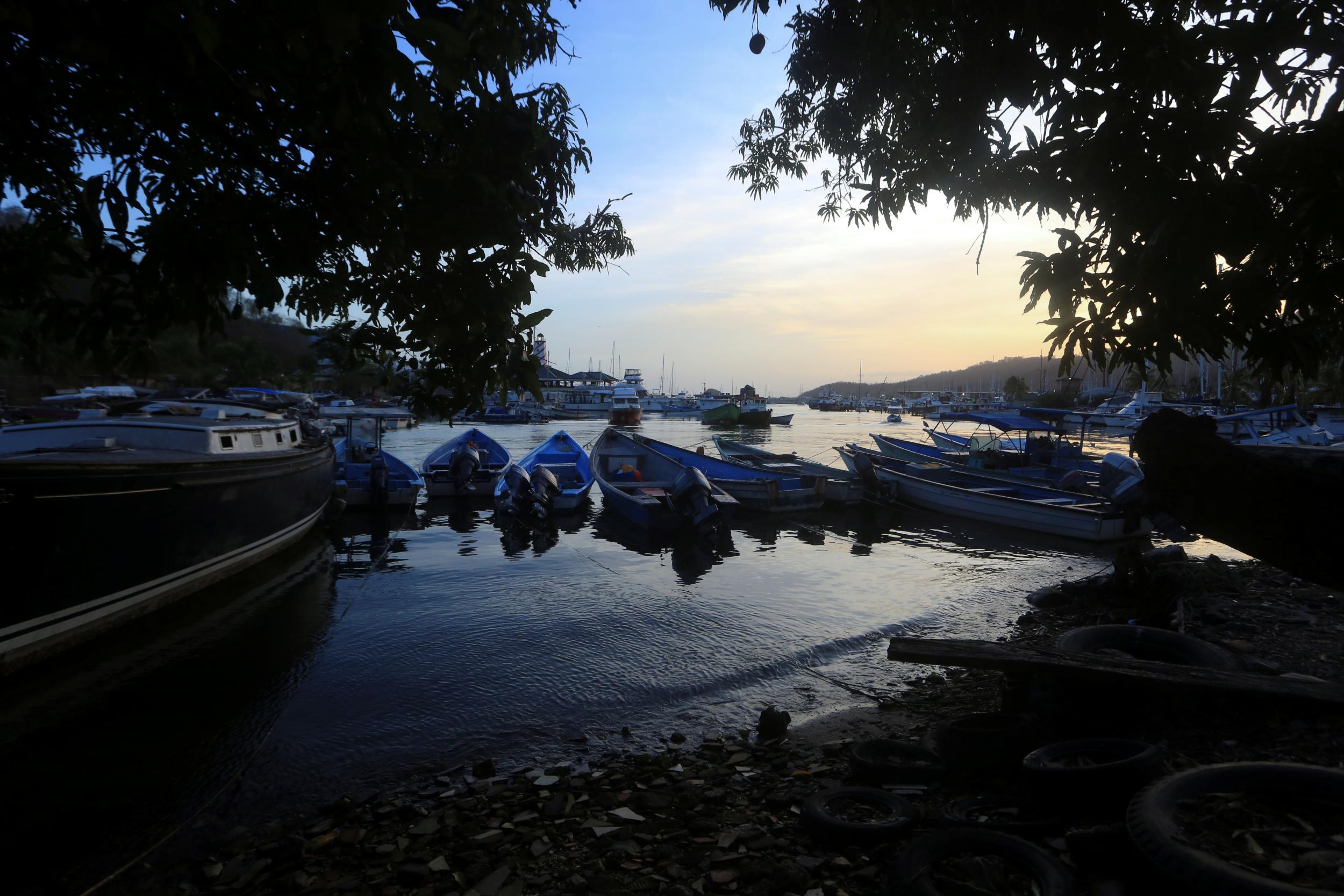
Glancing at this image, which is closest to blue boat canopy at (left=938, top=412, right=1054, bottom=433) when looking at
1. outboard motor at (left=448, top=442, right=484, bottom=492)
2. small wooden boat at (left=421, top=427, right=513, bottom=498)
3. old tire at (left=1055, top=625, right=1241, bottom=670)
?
small wooden boat at (left=421, top=427, right=513, bottom=498)

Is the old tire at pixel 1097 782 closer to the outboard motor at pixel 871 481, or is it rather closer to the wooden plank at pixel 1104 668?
the wooden plank at pixel 1104 668

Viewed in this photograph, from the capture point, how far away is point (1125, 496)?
647 inches

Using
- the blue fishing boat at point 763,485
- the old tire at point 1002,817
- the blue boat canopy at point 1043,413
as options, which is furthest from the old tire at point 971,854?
the blue boat canopy at point 1043,413

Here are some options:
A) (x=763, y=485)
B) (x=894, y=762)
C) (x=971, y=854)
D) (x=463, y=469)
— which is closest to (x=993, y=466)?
(x=763, y=485)

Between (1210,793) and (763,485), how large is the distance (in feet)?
54.7

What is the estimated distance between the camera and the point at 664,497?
→ 59.7 ft

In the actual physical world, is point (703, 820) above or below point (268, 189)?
below

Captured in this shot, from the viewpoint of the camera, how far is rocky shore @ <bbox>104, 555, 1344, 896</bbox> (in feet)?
13.5

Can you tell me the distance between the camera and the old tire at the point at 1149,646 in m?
6.32

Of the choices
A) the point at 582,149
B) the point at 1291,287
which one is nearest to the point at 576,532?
the point at 582,149

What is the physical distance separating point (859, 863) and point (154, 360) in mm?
4839

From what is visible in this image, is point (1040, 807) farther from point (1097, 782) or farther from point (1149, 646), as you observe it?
point (1149, 646)

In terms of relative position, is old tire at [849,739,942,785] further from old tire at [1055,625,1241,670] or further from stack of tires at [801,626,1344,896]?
old tire at [1055,625,1241,670]

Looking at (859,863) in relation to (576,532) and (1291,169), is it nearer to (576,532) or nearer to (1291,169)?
(1291,169)
